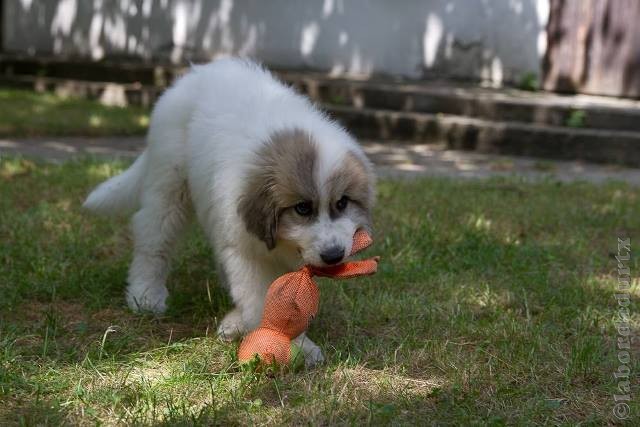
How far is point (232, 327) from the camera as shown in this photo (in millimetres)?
3758

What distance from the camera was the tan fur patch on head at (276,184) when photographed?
3373mm

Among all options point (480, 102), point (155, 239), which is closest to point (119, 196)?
point (155, 239)

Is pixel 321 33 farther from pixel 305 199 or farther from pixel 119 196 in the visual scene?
pixel 305 199

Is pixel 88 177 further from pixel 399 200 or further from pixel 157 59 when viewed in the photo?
pixel 157 59

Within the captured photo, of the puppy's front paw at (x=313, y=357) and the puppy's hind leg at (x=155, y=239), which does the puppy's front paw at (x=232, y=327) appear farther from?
the puppy's hind leg at (x=155, y=239)

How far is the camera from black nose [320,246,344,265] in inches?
130

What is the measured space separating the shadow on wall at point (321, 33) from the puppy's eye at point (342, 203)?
316 inches

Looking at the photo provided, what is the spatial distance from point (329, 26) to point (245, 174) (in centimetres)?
895

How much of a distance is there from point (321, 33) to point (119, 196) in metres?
8.10

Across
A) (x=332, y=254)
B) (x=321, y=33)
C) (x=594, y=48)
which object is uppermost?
(x=321, y=33)

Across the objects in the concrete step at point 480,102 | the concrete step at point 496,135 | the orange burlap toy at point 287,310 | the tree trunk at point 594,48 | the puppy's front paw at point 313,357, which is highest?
the tree trunk at point 594,48

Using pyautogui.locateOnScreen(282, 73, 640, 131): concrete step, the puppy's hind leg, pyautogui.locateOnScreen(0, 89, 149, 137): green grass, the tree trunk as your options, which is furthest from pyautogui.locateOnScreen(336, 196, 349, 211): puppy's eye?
the tree trunk

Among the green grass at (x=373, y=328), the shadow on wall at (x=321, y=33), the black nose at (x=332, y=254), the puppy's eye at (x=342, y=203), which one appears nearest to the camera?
the green grass at (x=373, y=328)

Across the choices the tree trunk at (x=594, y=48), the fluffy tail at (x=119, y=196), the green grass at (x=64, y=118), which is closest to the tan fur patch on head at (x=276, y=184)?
the fluffy tail at (x=119, y=196)
